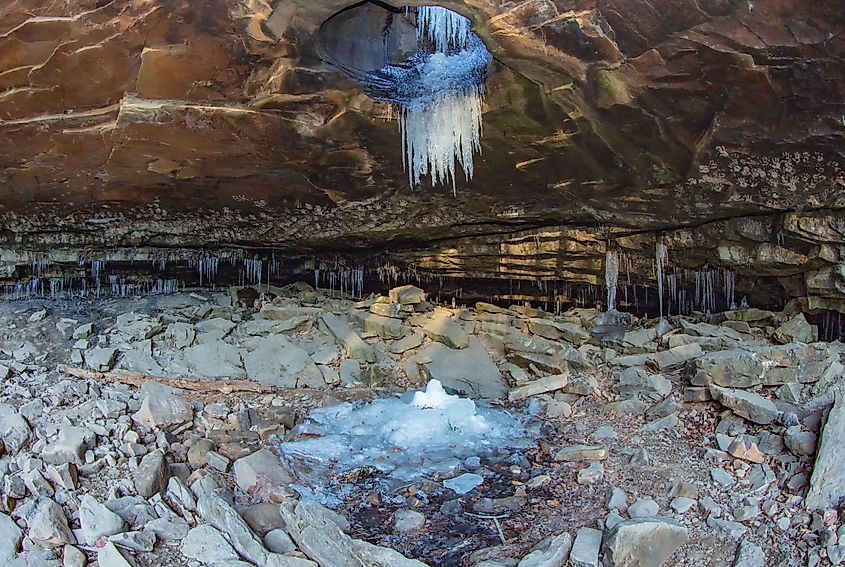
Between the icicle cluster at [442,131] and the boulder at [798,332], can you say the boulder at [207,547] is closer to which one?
the icicle cluster at [442,131]

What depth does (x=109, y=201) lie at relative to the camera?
9047mm

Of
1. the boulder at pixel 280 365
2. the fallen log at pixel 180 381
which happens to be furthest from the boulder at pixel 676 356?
the fallen log at pixel 180 381

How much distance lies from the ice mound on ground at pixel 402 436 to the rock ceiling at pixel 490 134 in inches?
127

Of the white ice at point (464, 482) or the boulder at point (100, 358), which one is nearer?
the white ice at point (464, 482)

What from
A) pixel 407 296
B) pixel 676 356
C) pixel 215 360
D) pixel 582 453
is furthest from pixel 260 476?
pixel 407 296

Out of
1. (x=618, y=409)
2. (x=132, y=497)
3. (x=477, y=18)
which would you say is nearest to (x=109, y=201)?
(x=132, y=497)

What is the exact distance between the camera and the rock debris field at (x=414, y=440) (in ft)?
14.8

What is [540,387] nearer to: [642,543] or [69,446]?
[642,543]

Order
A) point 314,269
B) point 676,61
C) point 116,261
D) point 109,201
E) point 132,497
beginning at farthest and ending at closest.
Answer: point 314,269 → point 116,261 → point 109,201 → point 676,61 → point 132,497

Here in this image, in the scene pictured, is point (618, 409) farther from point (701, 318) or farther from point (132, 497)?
point (132, 497)

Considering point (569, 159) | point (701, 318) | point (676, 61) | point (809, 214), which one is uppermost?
point (676, 61)

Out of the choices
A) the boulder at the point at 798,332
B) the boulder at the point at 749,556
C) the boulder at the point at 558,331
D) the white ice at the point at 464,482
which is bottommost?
the white ice at the point at 464,482

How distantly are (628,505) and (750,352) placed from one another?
3.17 metres

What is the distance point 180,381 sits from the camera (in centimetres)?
793
